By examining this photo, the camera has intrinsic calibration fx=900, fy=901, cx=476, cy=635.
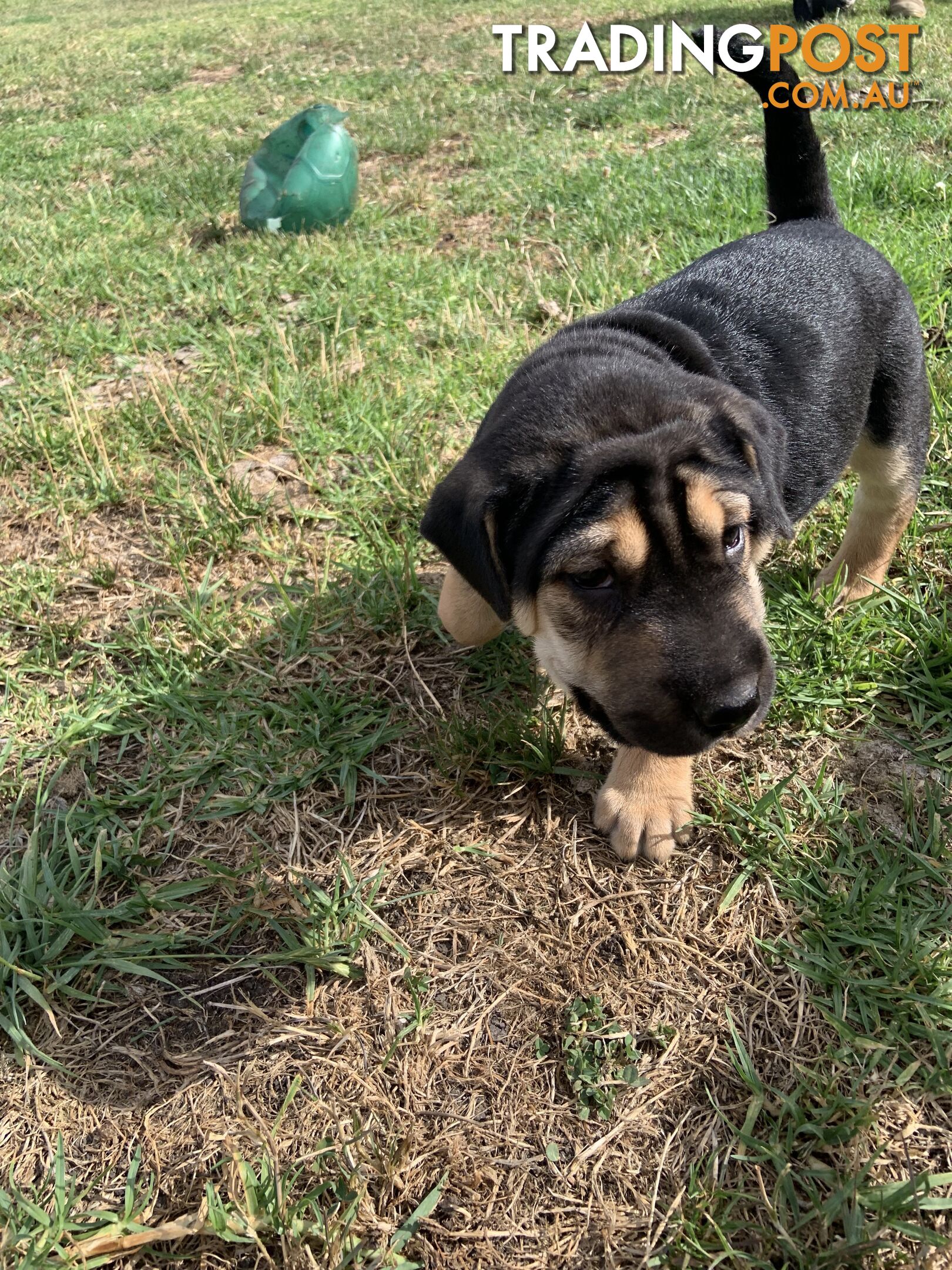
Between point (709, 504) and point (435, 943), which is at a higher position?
point (709, 504)

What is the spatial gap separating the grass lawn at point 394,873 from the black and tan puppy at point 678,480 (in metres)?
0.32

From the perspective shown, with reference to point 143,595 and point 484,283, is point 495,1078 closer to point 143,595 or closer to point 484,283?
point 143,595

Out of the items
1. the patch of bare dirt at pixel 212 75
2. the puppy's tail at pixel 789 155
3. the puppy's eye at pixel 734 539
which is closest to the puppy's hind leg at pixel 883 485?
the puppy's tail at pixel 789 155

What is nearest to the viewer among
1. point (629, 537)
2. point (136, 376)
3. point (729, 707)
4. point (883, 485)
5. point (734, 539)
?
point (729, 707)

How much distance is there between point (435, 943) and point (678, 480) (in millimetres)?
1505

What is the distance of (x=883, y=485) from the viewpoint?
3533 millimetres

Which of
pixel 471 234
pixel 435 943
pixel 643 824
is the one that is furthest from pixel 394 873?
pixel 471 234

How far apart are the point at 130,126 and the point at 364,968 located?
35.1 feet

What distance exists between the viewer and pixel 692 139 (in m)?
7.91

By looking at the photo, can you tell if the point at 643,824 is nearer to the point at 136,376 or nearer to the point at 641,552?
the point at 641,552

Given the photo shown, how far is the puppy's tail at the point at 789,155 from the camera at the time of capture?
3.43 m

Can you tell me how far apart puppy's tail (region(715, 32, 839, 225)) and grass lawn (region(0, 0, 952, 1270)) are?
1172 mm

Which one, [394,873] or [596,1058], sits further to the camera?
[394,873]

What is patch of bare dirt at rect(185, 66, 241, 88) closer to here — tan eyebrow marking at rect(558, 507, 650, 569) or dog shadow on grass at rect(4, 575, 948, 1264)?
dog shadow on grass at rect(4, 575, 948, 1264)
